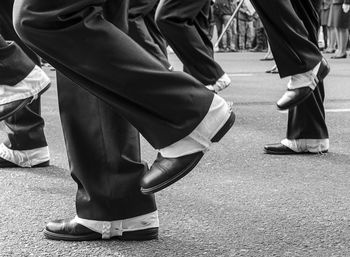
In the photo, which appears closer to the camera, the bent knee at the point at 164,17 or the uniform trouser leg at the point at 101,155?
the uniform trouser leg at the point at 101,155

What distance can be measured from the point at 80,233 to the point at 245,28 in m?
13.7

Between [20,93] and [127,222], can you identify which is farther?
[20,93]

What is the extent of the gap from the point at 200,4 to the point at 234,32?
11.4 meters

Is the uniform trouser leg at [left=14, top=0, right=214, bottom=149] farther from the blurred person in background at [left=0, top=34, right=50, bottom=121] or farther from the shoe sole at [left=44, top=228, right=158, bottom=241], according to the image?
the blurred person in background at [left=0, top=34, right=50, bottom=121]

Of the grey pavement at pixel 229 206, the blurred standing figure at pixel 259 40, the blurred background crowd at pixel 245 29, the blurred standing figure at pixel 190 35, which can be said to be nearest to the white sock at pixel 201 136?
the grey pavement at pixel 229 206

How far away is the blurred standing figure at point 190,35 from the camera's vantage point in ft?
14.4

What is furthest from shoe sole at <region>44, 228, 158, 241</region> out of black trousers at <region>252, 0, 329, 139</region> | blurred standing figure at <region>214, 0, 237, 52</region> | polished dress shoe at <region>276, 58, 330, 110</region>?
blurred standing figure at <region>214, 0, 237, 52</region>

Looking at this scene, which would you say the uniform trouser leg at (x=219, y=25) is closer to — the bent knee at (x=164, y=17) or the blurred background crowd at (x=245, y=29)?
the blurred background crowd at (x=245, y=29)

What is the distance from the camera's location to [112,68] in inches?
77.3

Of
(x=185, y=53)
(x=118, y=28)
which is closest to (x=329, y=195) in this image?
(x=118, y=28)

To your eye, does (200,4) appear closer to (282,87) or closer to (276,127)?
(276,127)

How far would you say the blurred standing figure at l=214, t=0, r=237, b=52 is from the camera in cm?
1494

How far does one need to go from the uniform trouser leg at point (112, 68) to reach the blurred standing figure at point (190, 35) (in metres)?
2.34

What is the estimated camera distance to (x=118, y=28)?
2.18 meters
